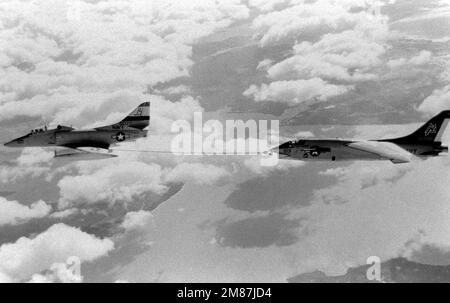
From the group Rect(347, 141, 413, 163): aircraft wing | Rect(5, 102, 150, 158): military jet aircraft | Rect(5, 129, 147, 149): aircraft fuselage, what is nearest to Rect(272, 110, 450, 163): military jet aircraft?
Rect(347, 141, 413, 163): aircraft wing

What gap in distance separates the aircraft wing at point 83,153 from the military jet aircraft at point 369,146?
9.87 metres

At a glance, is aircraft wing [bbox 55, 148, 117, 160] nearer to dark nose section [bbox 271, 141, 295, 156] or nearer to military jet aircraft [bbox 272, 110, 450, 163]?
dark nose section [bbox 271, 141, 295, 156]

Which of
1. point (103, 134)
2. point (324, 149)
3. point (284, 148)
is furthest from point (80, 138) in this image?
point (324, 149)

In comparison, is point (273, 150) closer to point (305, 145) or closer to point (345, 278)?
point (305, 145)

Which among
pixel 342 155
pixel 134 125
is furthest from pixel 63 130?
pixel 342 155

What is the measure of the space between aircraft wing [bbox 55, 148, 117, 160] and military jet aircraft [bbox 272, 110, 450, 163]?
9.87 metres

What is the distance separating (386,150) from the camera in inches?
909

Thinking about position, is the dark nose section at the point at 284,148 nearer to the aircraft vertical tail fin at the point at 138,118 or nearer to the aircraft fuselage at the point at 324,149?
the aircraft fuselage at the point at 324,149

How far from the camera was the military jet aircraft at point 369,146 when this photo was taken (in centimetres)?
2373

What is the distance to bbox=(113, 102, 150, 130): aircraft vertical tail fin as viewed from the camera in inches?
968

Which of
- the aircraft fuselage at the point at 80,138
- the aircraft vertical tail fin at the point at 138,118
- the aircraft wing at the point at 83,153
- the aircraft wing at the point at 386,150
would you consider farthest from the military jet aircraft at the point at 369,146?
the aircraft wing at the point at 83,153

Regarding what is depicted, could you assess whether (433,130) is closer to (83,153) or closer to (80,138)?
(83,153)
